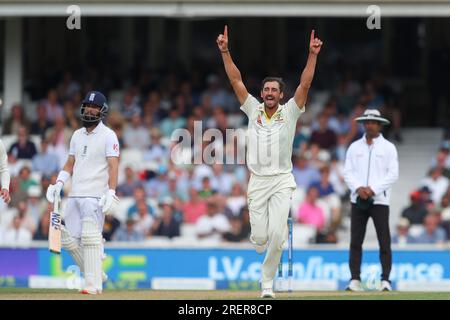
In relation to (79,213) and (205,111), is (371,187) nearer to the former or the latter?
(79,213)

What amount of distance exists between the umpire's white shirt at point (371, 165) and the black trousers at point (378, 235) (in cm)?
16

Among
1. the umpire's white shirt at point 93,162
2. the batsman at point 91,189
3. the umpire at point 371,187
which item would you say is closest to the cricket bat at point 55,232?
the batsman at point 91,189

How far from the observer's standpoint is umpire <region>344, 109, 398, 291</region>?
14711mm

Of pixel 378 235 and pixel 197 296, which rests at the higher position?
pixel 378 235

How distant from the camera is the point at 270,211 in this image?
12.5 meters

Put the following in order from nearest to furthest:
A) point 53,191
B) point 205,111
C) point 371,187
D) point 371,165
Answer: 1. point 53,191
2. point 371,187
3. point 371,165
4. point 205,111

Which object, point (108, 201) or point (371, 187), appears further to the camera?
point (371, 187)

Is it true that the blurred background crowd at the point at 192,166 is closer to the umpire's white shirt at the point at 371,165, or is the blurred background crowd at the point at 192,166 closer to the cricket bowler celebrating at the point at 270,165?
the umpire's white shirt at the point at 371,165

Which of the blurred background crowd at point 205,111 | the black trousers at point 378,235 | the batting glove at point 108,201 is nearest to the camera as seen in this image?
the batting glove at point 108,201

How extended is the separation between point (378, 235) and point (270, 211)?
2665 mm

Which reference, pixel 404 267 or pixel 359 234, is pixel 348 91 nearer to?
pixel 404 267

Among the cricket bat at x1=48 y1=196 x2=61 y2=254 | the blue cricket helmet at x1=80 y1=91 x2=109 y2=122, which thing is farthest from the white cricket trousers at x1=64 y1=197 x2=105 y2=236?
the blue cricket helmet at x1=80 y1=91 x2=109 y2=122

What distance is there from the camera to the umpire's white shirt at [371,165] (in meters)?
14.9

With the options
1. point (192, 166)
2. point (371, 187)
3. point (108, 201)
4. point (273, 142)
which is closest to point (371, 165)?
point (371, 187)
